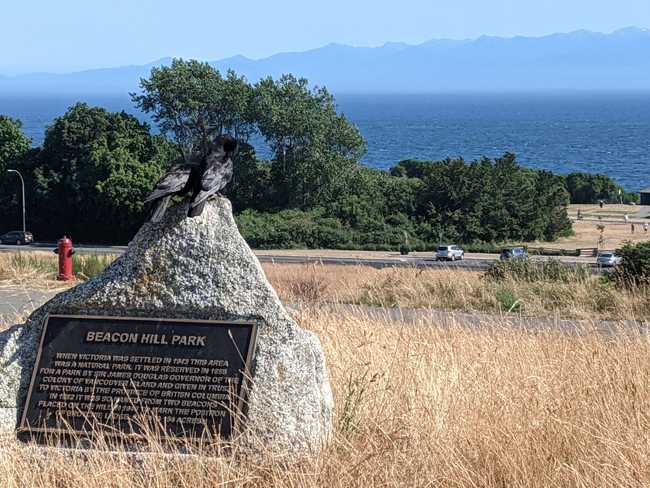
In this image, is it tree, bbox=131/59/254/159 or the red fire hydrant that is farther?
tree, bbox=131/59/254/159

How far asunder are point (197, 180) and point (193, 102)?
201 ft

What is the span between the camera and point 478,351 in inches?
312

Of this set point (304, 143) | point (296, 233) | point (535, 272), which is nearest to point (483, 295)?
point (535, 272)

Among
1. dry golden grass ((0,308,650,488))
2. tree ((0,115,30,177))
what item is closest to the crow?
dry golden grass ((0,308,650,488))

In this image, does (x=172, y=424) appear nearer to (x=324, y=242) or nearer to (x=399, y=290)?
(x=399, y=290)

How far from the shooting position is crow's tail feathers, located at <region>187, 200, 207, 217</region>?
5914 mm

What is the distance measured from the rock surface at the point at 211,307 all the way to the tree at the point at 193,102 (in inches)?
2388

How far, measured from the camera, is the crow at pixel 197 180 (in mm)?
5945

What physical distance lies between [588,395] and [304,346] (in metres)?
1.88

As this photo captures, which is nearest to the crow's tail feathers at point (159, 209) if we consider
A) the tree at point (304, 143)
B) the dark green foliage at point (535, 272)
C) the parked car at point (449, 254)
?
the dark green foliage at point (535, 272)

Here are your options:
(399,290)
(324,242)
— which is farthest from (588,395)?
(324,242)

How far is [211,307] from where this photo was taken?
5.84 m

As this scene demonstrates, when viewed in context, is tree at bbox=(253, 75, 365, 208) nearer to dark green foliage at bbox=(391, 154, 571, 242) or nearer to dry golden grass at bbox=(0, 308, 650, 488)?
dark green foliage at bbox=(391, 154, 571, 242)

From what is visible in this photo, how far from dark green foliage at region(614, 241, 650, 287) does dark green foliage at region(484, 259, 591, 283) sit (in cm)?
53
